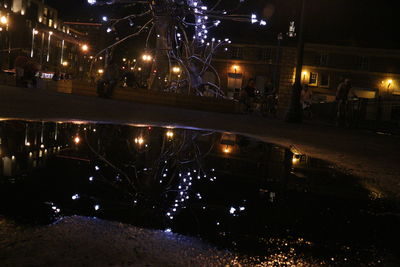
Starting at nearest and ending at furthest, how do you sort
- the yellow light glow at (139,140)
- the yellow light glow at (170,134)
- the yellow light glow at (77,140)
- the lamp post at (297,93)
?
the yellow light glow at (77,140), the yellow light glow at (139,140), the yellow light glow at (170,134), the lamp post at (297,93)

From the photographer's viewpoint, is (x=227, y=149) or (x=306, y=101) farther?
(x=306, y=101)

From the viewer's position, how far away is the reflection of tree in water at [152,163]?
11.1ft

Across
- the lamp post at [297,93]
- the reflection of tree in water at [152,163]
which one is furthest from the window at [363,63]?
the reflection of tree in water at [152,163]

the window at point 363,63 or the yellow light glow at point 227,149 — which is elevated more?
the window at point 363,63

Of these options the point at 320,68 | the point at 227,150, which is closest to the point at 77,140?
the point at 227,150

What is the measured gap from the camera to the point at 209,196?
11.7 feet

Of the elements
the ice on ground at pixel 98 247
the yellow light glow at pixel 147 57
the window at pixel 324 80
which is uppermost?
the window at pixel 324 80

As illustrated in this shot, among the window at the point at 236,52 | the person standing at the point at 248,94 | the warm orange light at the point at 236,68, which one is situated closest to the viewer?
the person standing at the point at 248,94

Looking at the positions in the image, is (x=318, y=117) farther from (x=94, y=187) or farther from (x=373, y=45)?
(x=373, y=45)

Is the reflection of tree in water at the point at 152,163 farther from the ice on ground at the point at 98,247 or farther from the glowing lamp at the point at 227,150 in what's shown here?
the ice on ground at the point at 98,247

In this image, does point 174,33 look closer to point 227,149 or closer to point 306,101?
point 306,101

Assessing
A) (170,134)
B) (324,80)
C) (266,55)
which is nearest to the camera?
(170,134)

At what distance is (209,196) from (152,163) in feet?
4.87

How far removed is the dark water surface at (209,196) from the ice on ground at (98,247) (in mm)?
126
